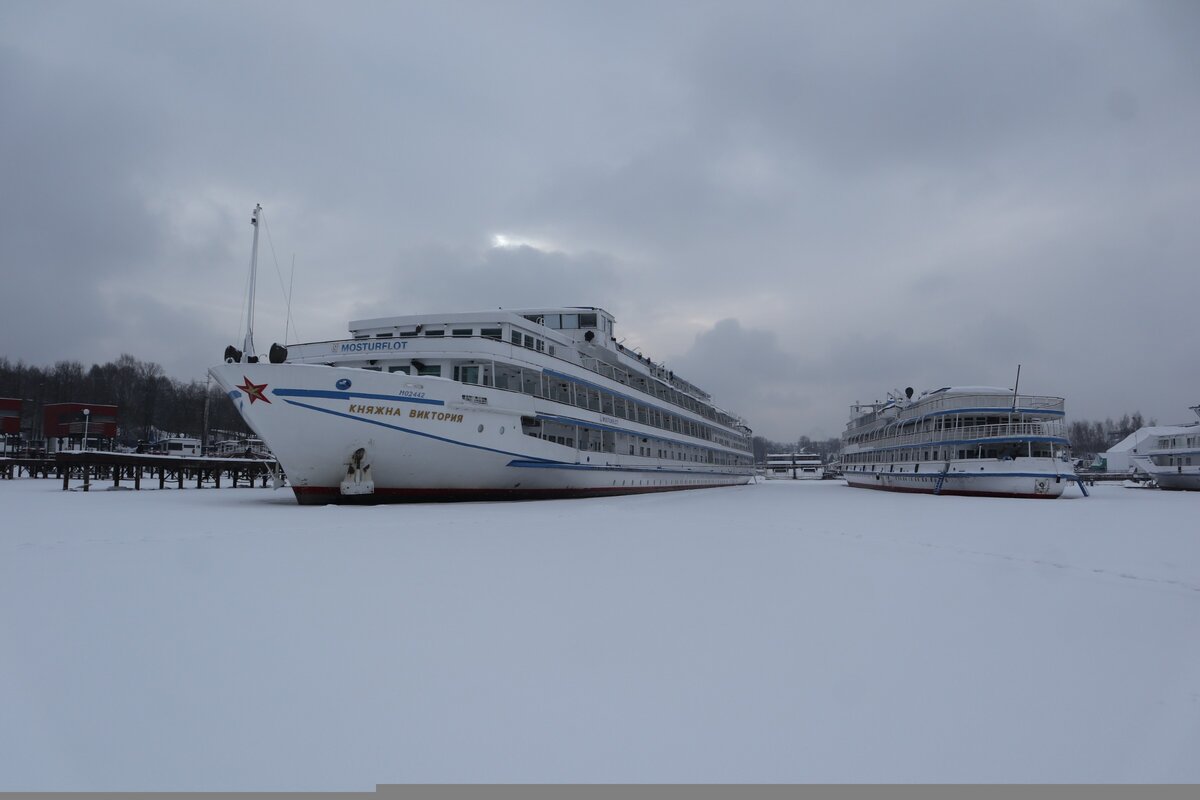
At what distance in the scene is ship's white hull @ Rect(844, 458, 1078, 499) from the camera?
3406 centimetres

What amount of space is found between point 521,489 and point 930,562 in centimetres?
1776

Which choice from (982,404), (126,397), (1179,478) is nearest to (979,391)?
(982,404)

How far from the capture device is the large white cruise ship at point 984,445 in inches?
1364

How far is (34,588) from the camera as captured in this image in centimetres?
670

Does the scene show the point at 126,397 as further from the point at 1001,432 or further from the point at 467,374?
the point at 1001,432

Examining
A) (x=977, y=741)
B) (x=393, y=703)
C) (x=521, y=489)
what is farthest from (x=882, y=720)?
(x=521, y=489)

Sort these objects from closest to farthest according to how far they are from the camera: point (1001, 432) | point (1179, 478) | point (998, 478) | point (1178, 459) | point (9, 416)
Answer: point (998, 478), point (1001, 432), point (1179, 478), point (1178, 459), point (9, 416)

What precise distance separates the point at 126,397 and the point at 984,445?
4323 inches

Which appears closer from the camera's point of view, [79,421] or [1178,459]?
[1178,459]

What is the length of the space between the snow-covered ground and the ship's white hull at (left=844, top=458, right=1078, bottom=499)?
29162mm

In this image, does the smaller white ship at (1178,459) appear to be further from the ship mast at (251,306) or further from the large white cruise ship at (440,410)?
the ship mast at (251,306)

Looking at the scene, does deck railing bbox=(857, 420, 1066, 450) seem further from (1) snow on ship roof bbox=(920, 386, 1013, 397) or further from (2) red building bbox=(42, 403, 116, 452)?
(2) red building bbox=(42, 403, 116, 452)

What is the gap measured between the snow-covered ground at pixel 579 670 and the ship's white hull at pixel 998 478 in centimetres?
2916

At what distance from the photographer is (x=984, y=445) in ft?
126
